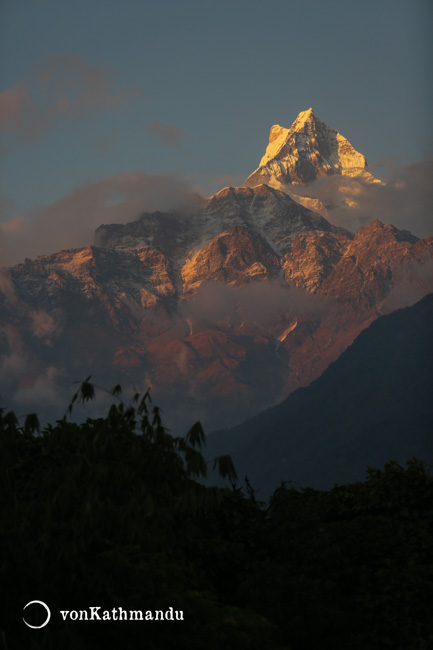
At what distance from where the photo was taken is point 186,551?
981 inches

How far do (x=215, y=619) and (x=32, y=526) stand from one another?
5.33m

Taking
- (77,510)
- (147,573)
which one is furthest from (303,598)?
(77,510)

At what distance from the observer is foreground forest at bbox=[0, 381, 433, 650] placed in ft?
60.7

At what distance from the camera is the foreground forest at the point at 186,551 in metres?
18.5

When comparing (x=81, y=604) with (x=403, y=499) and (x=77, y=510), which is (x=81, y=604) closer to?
(x=77, y=510)

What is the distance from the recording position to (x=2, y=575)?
730 inches

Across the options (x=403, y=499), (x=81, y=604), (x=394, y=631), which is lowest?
(x=394, y=631)

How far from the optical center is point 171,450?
2386 cm

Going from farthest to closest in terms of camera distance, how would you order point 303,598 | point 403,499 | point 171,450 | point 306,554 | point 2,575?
point 403,499
point 306,554
point 171,450
point 303,598
point 2,575

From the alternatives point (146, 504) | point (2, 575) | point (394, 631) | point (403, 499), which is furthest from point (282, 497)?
point (2, 575)

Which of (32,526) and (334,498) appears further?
(334,498)

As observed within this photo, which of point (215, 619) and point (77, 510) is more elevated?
point (77, 510)

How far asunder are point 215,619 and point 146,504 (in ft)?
11.1

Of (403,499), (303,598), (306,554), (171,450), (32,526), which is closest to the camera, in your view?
(32,526)
